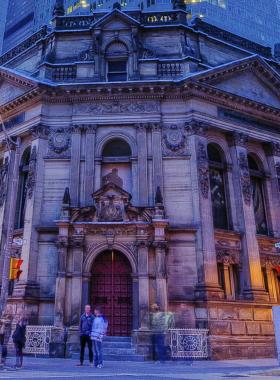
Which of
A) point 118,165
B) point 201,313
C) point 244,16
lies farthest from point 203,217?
point 244,16

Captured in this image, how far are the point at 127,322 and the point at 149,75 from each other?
1528 centimetres

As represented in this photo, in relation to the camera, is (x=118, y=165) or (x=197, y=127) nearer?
(x=197, y=127)

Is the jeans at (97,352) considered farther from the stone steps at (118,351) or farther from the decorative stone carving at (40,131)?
the decorative stone carving at (40,131)

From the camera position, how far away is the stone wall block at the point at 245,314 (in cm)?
2139

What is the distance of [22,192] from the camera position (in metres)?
26.2

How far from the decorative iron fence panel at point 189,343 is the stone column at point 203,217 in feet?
7.47

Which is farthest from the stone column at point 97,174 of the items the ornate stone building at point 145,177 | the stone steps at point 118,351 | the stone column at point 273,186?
the stone column at point 273,186

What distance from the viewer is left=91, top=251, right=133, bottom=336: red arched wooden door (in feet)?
66.7

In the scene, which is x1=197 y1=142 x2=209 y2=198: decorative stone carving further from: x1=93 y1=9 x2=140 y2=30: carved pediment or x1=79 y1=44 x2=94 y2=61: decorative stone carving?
x1=93 y1=9 x2=140 y2=30: carved pediment

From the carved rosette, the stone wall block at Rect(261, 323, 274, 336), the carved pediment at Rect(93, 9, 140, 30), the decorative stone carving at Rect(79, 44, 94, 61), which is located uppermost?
the carved pediment at Rect(93, 9, 140, 30)

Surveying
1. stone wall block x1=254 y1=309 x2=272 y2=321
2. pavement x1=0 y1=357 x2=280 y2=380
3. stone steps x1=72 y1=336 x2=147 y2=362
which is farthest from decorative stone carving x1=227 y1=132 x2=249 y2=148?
pavement x1=0 y1=357 x2=280 y2=380

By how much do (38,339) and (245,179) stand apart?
1557 cm

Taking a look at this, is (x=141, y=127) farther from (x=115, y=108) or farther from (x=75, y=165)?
(x=75, y=165)

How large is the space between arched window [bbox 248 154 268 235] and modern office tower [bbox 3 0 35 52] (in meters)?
60.7
